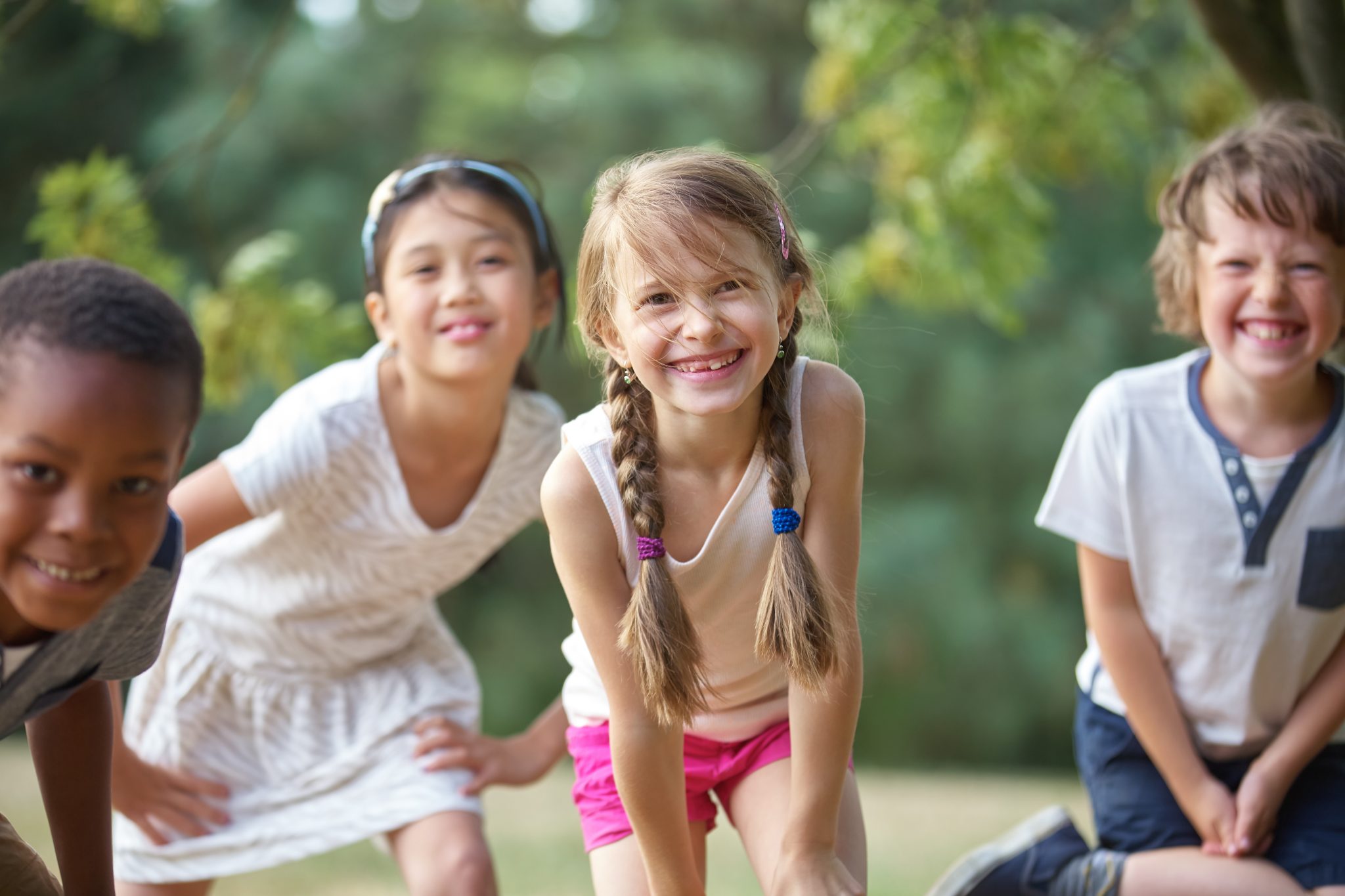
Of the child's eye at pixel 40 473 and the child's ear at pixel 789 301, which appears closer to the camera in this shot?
the child's eye at pixel 40 473

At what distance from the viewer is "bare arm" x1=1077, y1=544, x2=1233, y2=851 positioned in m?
2.36

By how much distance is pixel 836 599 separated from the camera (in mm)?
1919

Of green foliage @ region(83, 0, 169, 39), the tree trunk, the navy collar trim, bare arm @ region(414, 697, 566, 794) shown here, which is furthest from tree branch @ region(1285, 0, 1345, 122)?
green foliage @ region(83, 0, 169, 39)

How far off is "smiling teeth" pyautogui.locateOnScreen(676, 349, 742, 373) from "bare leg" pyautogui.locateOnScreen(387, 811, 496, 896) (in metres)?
1.00

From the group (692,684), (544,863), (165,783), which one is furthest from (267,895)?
(692,684)

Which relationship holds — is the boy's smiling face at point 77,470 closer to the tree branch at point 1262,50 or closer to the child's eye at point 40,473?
the child's eye at point 40,473

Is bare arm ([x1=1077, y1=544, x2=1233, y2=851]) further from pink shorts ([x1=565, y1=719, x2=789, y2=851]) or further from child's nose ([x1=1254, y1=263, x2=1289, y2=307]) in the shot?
pink shorts ([x1=565, y1=719, x2=789, y2=851])

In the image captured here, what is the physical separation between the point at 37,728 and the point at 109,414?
62 centimetres

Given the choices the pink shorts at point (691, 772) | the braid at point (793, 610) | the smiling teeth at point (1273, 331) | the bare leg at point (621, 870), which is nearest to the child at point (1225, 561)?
the smiling teeth at point (1273, 331)

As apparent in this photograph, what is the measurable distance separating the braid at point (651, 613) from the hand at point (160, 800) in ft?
3.50

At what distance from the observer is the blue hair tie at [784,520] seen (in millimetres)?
1878

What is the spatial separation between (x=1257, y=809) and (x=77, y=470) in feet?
6.44

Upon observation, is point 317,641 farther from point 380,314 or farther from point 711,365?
point 711,365

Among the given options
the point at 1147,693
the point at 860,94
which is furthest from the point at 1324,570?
the point at 860,94
